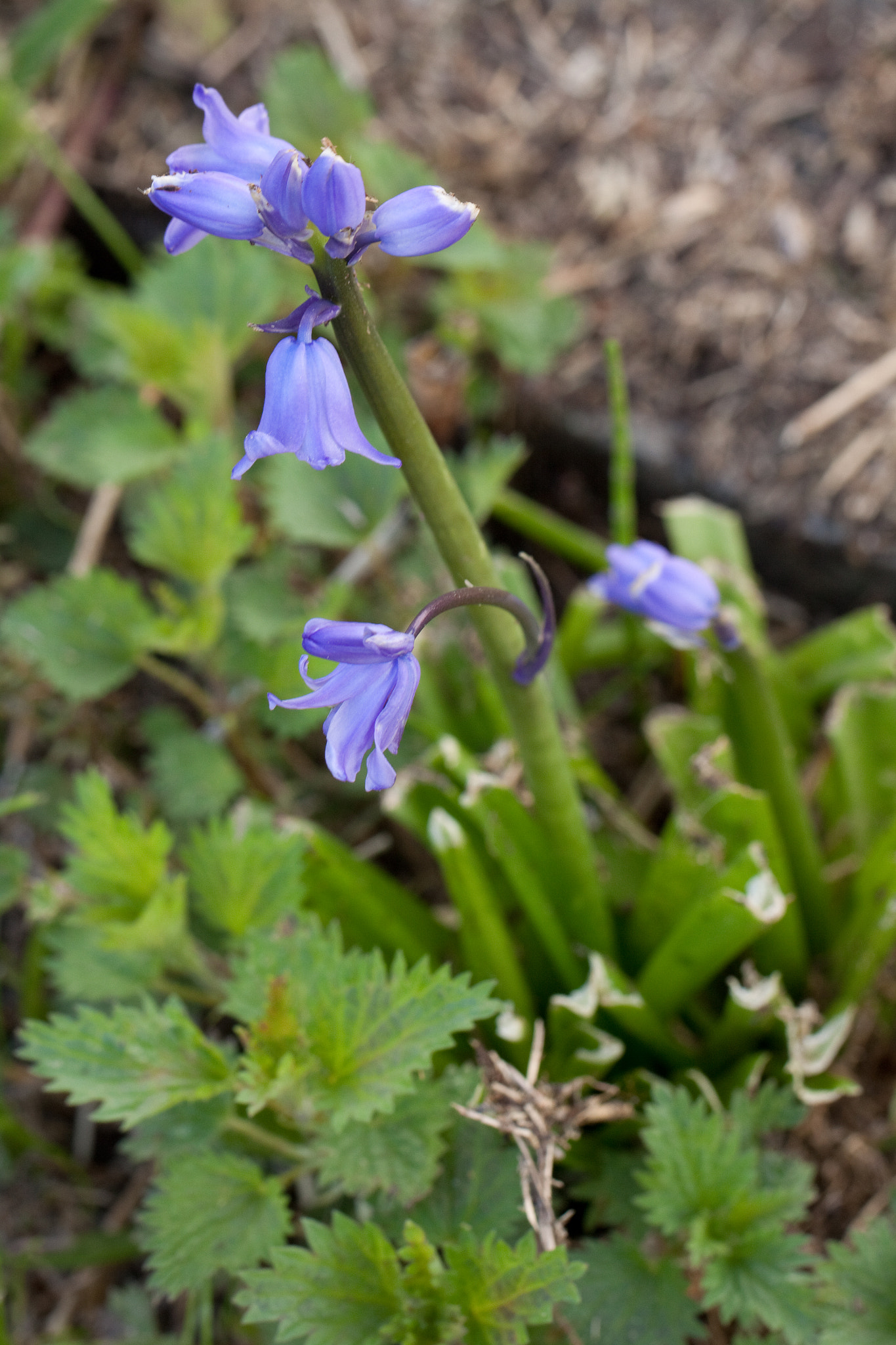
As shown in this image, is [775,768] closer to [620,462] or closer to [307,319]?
[620,462]

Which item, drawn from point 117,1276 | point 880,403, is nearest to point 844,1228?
point 117,1276

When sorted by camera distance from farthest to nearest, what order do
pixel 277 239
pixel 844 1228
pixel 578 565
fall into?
pixel 578 565 < pixel 844 1228 < pixel 277 239

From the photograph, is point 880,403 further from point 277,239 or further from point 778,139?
point 277,239

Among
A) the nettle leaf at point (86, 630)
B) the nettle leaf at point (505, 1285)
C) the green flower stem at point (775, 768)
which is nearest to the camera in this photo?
the nettle leaf at point (505, 1285)

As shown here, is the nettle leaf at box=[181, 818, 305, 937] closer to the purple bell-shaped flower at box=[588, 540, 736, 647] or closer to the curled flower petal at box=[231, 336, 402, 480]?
the purple bell-shaped flower at box=[588, 540, 736, 647]

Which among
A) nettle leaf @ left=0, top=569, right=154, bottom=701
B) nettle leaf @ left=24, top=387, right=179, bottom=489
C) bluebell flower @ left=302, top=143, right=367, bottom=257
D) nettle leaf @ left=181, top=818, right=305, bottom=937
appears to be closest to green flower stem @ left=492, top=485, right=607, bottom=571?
nettle leaf @ left=24, top=387, right=179, bottom=489

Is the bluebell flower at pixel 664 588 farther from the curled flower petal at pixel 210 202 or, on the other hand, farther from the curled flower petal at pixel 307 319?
the curled flower petal at pixel 210 202

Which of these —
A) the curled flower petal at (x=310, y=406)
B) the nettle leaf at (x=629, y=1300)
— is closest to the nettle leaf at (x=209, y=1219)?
the nettle leaf at (x=629, y=1300)
